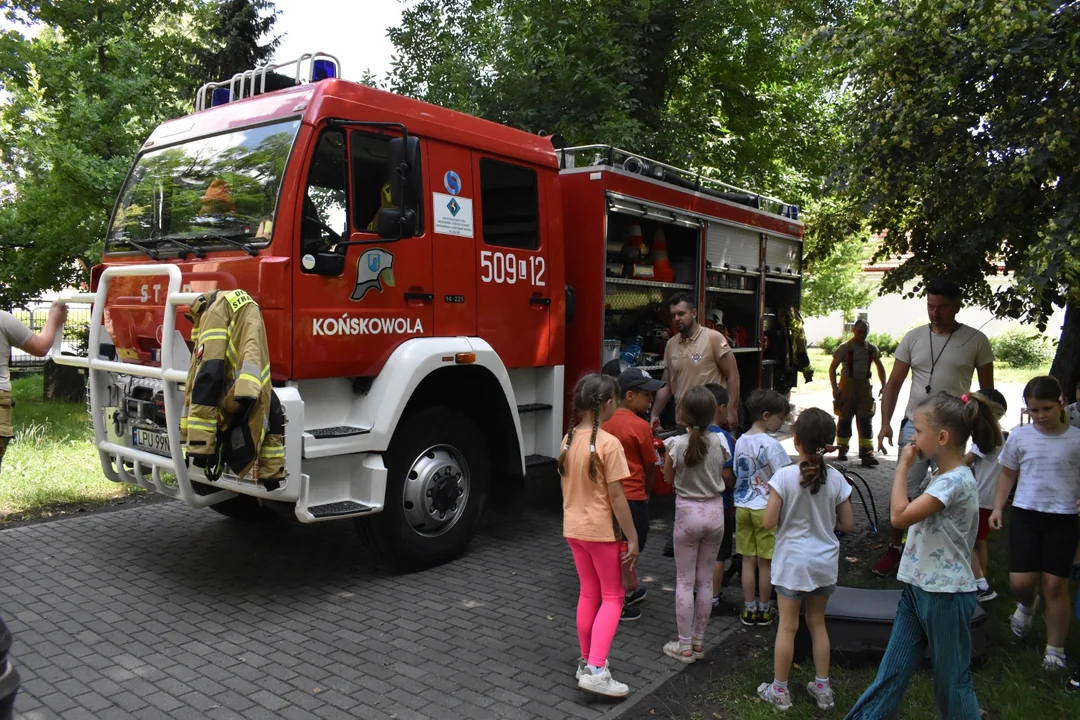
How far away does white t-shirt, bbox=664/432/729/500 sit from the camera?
4102 mm

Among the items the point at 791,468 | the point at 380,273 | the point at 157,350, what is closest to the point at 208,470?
the point at 157,350

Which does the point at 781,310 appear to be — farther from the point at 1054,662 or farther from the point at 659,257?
the point at 1054,662

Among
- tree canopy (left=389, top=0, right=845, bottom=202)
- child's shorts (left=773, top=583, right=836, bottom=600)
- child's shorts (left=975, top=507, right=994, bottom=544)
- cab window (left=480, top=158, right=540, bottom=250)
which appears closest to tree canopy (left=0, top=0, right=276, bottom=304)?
tree canopy (left=389, top=0, right=845, bottom=202)

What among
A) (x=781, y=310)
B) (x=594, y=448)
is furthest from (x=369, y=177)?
(x=781, y=310)

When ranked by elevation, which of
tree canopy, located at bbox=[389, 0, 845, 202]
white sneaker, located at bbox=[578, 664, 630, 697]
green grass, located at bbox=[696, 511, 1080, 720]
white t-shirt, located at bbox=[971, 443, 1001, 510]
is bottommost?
green grass, located at bbox=[696, 511, 1080, 720]

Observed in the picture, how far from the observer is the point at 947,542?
3.15m

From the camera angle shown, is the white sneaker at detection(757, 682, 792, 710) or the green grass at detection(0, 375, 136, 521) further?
the green grass at detection(0, 375, 136, 521)

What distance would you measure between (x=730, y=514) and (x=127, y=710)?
3.45 meters

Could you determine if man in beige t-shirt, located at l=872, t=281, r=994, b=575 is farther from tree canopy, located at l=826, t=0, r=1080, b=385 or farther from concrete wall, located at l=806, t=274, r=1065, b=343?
concrete wall, located at l=806, t=274, r=1065, b=343

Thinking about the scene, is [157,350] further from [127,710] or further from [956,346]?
[956,346]

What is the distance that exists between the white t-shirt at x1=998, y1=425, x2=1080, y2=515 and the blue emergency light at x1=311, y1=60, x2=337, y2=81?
14.7ft

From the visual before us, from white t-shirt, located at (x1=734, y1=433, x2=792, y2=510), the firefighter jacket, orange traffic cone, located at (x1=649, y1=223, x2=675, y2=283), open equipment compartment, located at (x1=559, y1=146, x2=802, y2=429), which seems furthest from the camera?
orange traffic cone, located at (x1=649, y1=223, x2=675, y2=283)

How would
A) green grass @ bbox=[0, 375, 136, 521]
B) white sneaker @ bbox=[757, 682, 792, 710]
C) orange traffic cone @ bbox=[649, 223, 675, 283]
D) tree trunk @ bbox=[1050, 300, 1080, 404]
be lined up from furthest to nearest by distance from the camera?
orange traffic cone @ bbox=[649, 223, 675, 283]
green grass @ bbox=[0, 375, 136, 521]
tree trunk @ bbox=[1050, 300, 1080, 404]
white sneaker @ bbox=[757, 682, 792, 710]

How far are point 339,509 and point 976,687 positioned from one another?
3412mm
